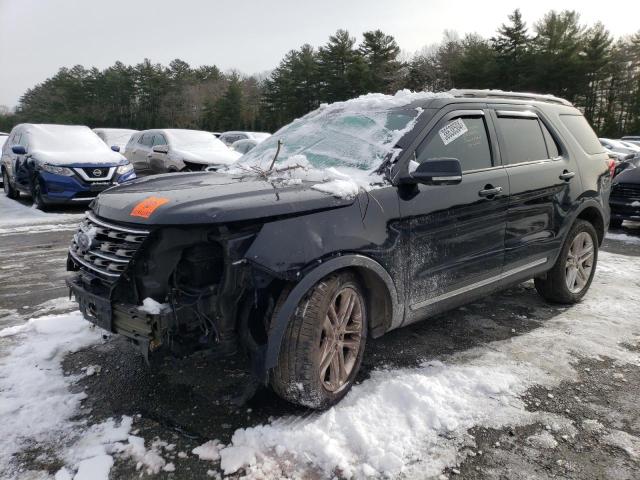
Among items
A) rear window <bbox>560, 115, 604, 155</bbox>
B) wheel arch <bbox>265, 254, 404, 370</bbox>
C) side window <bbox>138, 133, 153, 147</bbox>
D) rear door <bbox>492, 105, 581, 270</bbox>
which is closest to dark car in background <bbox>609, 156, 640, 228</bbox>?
rear window <bbox>560, 115, 604, 155</bbox>

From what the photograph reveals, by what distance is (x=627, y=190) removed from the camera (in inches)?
320

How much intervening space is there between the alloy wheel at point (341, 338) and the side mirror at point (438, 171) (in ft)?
2.61

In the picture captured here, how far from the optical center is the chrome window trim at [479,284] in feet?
10.3

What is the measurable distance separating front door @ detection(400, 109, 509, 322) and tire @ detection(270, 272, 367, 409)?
1.51ft

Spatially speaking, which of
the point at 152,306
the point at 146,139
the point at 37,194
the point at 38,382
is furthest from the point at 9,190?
the point at 152,306

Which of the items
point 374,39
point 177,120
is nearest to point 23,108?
point 177,120

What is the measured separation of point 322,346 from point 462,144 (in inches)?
70.7

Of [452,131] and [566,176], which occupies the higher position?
[452,131]

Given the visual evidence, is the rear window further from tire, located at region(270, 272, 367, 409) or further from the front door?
tire, located at region(270, 272, 367, 409)

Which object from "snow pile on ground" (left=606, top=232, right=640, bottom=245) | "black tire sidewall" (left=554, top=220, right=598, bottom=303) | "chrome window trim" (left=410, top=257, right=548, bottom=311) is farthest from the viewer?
"snow pile on ground" (left=606, top=232, right=640, bottom=245)

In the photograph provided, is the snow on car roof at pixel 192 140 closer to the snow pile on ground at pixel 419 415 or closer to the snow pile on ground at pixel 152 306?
the snow pile on ground at pixel 419 415

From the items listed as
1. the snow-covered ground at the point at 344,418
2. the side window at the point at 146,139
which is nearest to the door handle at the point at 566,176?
the snow-covered ground at the point at 344,418

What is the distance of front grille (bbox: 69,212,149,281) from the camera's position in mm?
2414

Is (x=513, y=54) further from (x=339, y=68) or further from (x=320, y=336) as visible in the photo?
(x=320, y=336)
